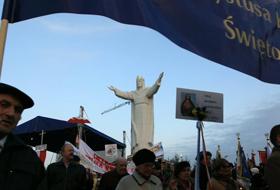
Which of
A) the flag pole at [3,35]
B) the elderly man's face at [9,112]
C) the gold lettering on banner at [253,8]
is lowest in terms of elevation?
the elderly man's face at [9,112]

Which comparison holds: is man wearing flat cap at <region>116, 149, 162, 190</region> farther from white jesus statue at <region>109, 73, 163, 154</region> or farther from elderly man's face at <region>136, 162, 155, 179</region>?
white jesus statue at <region>109, 73, 163, 154</region>

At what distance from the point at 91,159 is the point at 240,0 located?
27.3ft

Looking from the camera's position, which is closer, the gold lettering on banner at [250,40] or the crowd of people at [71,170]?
the crowd of people at [71,170]

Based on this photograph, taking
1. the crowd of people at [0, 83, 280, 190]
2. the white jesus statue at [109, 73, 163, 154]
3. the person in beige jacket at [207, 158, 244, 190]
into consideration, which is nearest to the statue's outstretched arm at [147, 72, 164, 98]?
the white jesus statue at [109, 73, 163, 154]

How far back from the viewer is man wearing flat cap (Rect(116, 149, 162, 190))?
4.91 metres

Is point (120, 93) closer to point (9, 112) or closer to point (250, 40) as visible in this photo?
point (250, 40)

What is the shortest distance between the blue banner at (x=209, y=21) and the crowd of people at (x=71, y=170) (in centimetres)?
86

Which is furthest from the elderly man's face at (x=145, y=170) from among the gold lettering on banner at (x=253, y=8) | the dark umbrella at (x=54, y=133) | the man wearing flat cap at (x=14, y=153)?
the dark umbrella at (x=54, y=133)

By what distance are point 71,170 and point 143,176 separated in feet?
6.40

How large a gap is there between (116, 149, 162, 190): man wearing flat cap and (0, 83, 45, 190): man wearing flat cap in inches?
109

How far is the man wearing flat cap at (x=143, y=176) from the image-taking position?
4.91 metres

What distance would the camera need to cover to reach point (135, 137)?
25.0m

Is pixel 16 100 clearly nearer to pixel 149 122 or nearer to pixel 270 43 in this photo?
pixel 270 43

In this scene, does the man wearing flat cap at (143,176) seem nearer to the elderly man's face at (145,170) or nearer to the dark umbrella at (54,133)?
the elderly man's face at (145,170)
